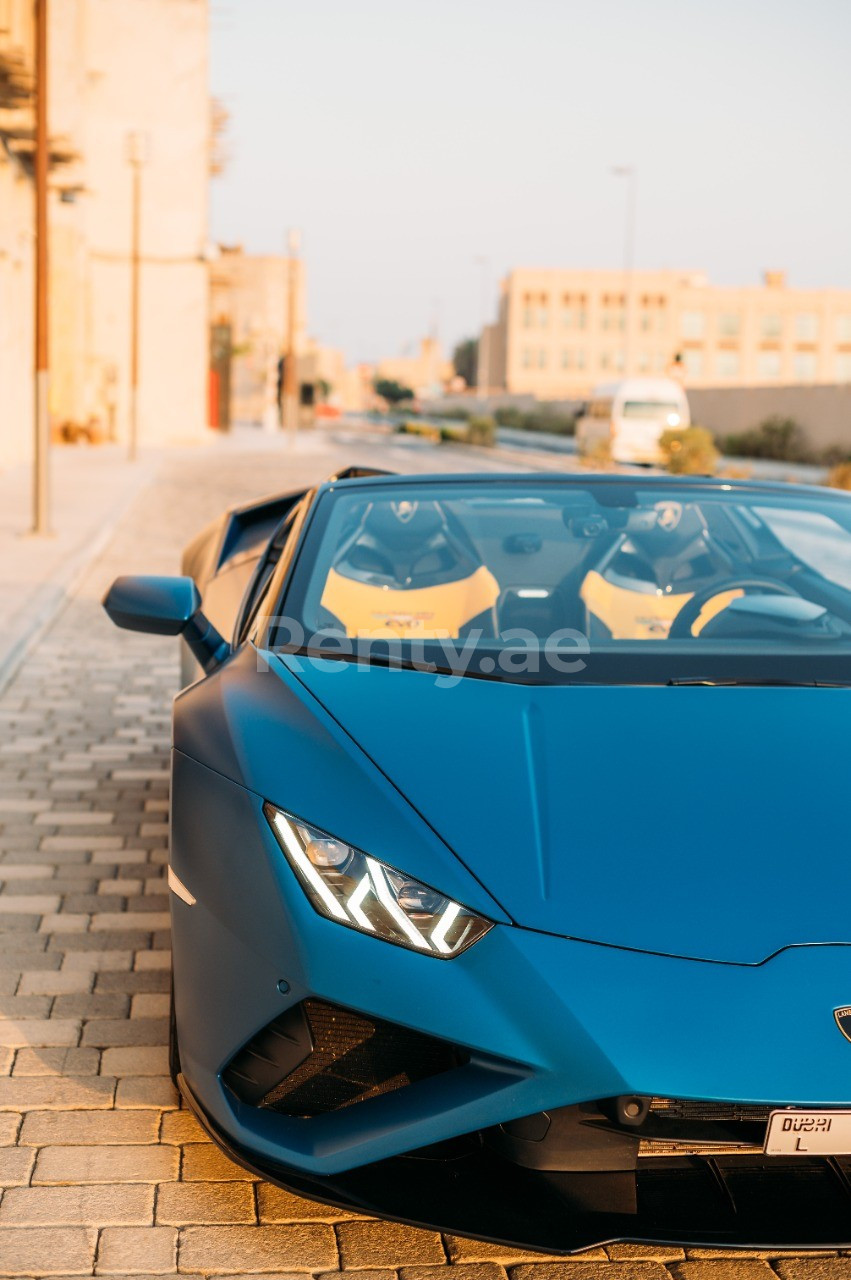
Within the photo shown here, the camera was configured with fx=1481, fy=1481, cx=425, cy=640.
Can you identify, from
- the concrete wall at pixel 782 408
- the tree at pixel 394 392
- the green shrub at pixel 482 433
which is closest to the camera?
the concrete wall at pixel 782 408

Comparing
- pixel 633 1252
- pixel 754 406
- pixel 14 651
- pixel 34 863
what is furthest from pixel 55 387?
pixel 633 1252

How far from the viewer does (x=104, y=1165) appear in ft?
8.92

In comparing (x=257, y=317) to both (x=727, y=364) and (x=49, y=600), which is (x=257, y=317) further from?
(x=49, y=600)

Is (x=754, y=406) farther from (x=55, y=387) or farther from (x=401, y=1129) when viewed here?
(x=401, y=1129)

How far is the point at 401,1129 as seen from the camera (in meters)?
2.19

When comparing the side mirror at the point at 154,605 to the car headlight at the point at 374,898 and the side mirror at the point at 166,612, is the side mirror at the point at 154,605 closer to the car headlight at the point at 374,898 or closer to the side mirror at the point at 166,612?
the side mirror at the point at 166,612

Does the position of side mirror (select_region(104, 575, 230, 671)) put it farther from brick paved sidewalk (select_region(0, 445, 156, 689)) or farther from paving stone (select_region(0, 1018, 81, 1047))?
brick paved sidewalk (select_region(0, 445, 156, 689))

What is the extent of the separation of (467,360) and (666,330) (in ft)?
130

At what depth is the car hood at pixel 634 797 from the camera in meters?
2.25

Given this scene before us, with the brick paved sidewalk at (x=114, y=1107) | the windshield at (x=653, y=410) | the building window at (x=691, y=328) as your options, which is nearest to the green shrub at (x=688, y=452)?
the windshield at (x=653, y=410)

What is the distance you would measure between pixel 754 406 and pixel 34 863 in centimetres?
4378

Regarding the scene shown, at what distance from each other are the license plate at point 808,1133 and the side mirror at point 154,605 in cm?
194

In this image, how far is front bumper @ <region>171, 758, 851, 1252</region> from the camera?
209 cm

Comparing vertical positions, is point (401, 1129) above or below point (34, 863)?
above
